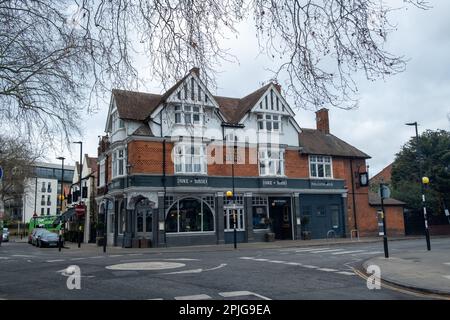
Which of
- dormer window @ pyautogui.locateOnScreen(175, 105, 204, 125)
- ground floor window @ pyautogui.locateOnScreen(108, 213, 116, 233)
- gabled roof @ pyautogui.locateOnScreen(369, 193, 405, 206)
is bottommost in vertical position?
ground floor window @ pyautogui.locateOnScreen(108, 213, 116, 233)

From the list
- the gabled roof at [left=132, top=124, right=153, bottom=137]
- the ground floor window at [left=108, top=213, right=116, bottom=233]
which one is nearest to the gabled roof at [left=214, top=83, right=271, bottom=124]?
the gabled roof at [left=132, top=124, right=153, bottom=137]

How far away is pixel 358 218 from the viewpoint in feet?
129

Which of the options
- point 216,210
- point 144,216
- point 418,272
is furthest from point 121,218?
point 418,272

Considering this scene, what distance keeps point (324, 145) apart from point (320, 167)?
102 inches

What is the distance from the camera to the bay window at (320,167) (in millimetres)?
37875

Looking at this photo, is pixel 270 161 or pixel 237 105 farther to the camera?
pixel 237 105

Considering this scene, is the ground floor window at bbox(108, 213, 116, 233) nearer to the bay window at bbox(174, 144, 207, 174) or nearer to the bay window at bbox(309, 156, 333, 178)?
the bay window at bbox(174, 144, 207, 174)

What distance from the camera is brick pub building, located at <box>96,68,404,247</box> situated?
31.0 metres

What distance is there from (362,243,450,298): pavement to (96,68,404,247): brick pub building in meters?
13.3

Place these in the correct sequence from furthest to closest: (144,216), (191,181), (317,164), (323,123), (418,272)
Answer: (323,123) → (317,164) → (144,216) → (191,181) → (418,272)

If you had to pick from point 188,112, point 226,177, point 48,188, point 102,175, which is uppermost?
point 48,188

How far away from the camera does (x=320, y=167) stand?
38375mm

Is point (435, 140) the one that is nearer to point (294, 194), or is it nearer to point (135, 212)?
point (294, 194)

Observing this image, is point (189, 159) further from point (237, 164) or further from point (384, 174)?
point (384, 174)
